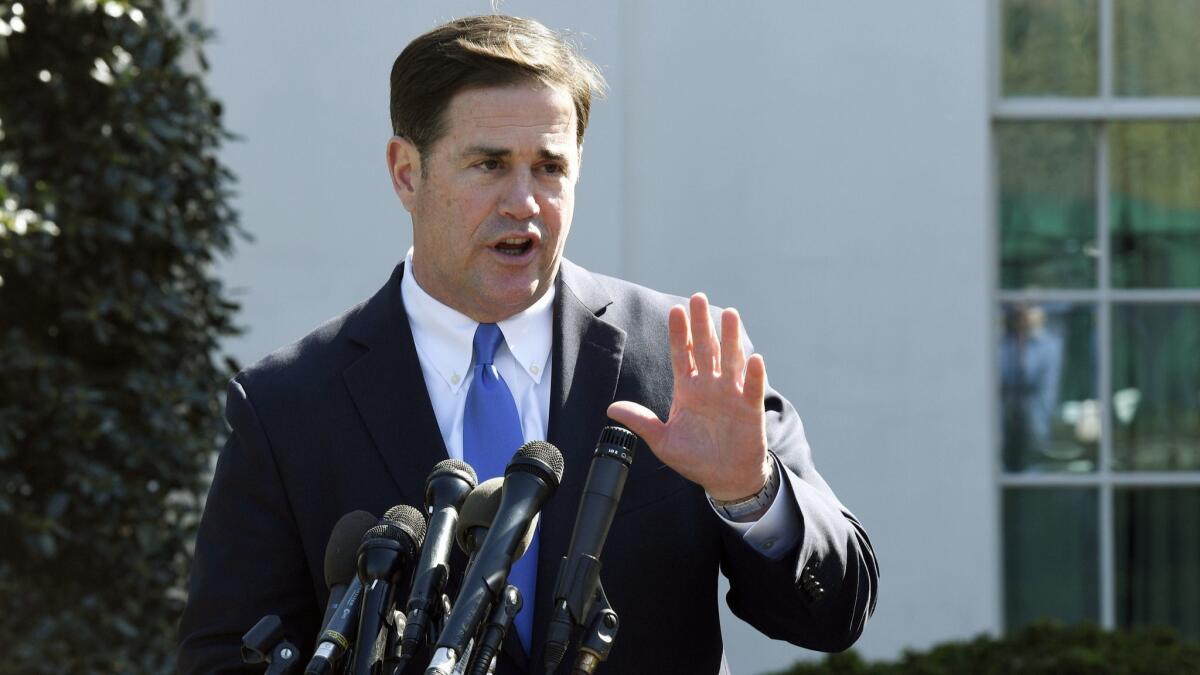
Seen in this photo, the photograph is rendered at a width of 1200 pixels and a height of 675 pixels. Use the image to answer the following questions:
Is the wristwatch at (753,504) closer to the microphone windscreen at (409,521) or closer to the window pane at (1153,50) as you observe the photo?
the microphone windscreen at (409,521)

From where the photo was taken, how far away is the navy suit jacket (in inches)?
100

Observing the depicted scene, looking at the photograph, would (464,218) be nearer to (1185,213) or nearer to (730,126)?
(730,126)

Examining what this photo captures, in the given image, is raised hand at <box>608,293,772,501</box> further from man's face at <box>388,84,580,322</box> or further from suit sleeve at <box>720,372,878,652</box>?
man's face at <box>388,84,580,322</box>

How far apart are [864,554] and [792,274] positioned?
339cm

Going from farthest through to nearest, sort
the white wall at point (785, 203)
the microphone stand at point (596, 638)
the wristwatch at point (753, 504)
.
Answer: the white wall at point (785, 203)
the wristwatch at point (753, 504)
the microphone stand at point (596, 638)

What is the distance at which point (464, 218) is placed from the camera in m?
2.61

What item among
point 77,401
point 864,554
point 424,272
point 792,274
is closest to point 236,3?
point 77,401

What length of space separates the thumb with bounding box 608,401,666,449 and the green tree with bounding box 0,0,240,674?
115 inches

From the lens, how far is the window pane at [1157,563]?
19.5 feet

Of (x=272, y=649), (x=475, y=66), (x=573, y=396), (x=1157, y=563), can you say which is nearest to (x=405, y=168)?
(x=475, y=66)

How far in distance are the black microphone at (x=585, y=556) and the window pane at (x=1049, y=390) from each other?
427cm

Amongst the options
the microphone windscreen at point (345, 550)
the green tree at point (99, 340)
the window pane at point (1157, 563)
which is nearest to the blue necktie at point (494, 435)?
the microphone windscreen at point (345, 550)

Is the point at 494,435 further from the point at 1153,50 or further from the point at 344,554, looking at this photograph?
the point at 1153,50

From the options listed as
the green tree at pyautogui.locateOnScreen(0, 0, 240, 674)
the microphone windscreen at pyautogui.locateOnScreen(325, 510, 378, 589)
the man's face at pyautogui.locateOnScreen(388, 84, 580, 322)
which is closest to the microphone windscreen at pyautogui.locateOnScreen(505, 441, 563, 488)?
the microphone windscreen at pyautogui.locateOnScreen(325, 510, 378, 589)
